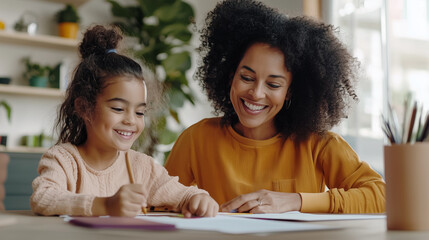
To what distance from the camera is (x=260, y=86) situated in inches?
64.3

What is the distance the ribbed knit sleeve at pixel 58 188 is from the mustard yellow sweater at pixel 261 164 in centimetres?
60

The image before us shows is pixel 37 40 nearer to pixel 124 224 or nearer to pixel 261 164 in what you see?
pixel 261 164

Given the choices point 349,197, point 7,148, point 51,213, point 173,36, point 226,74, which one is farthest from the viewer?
point 173,36

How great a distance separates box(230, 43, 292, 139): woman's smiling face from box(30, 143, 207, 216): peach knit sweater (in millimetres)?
421

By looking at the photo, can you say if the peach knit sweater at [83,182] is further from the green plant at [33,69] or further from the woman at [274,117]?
the green plant at [33,69]

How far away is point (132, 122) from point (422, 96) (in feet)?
7.79

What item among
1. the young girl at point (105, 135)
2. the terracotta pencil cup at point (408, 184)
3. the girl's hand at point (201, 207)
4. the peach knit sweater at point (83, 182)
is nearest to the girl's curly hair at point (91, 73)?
the young girl at point (105, 135)

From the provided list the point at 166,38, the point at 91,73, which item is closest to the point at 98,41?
the point at 91,73

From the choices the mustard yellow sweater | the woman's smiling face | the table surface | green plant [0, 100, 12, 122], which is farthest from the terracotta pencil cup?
green plant [0, 100, 12, 122]

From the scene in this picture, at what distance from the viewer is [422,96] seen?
3143 millimetres

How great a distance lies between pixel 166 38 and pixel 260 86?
263cm

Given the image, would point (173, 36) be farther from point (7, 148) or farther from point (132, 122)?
point (132, 122)

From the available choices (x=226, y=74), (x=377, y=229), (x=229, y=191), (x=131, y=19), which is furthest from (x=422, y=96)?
(x=377, y=229)

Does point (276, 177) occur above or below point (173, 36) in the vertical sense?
below
